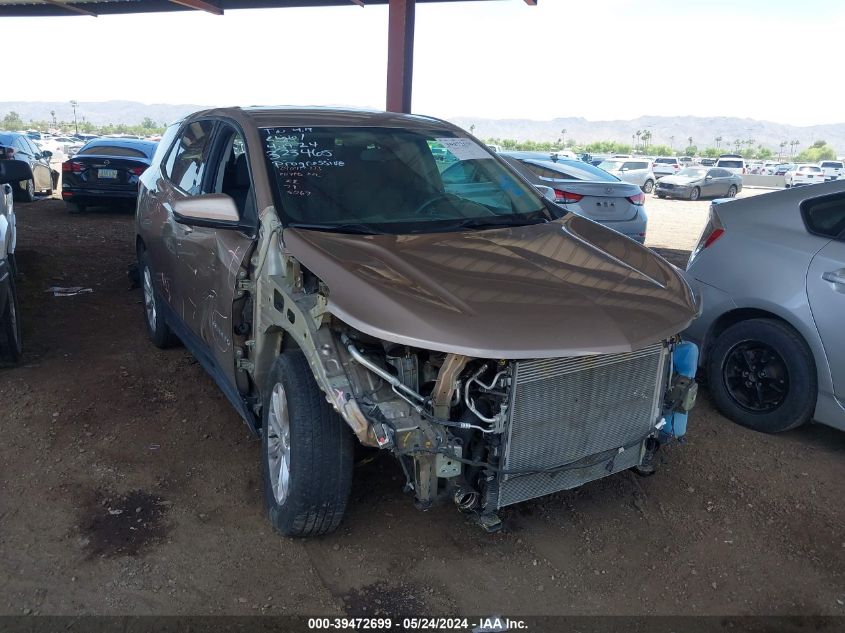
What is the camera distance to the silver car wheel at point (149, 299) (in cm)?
540

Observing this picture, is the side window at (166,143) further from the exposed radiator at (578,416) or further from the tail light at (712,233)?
the tail light at (712,233)

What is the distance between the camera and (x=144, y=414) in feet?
14.3

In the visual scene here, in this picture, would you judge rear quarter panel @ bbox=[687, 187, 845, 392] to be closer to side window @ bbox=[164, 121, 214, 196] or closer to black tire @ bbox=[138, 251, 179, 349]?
side window @ bbox=[164, 121, 214, 196]

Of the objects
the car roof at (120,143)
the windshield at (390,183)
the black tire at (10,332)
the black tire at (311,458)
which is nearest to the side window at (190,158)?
the windshield at (390,183)

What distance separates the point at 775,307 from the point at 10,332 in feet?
16.1

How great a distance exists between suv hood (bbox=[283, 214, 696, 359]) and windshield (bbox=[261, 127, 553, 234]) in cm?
21

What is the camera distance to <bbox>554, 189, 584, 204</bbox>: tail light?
29.7 ft

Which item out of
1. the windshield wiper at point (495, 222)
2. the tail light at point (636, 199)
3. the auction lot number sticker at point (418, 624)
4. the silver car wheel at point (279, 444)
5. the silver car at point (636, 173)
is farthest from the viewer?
the silver car at point (636, 173)

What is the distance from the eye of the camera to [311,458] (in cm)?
279

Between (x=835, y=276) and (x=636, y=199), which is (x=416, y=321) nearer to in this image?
(x=835, y=276)

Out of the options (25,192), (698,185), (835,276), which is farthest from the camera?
(698,185)

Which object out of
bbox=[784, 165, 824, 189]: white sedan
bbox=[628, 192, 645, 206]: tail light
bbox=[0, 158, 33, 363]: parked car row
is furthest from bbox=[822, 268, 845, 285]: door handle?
bbox=[784, 165, 824, 189]: white sedan

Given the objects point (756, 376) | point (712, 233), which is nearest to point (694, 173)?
point (712, 233)

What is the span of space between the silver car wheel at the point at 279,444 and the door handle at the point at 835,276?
3.03 m
